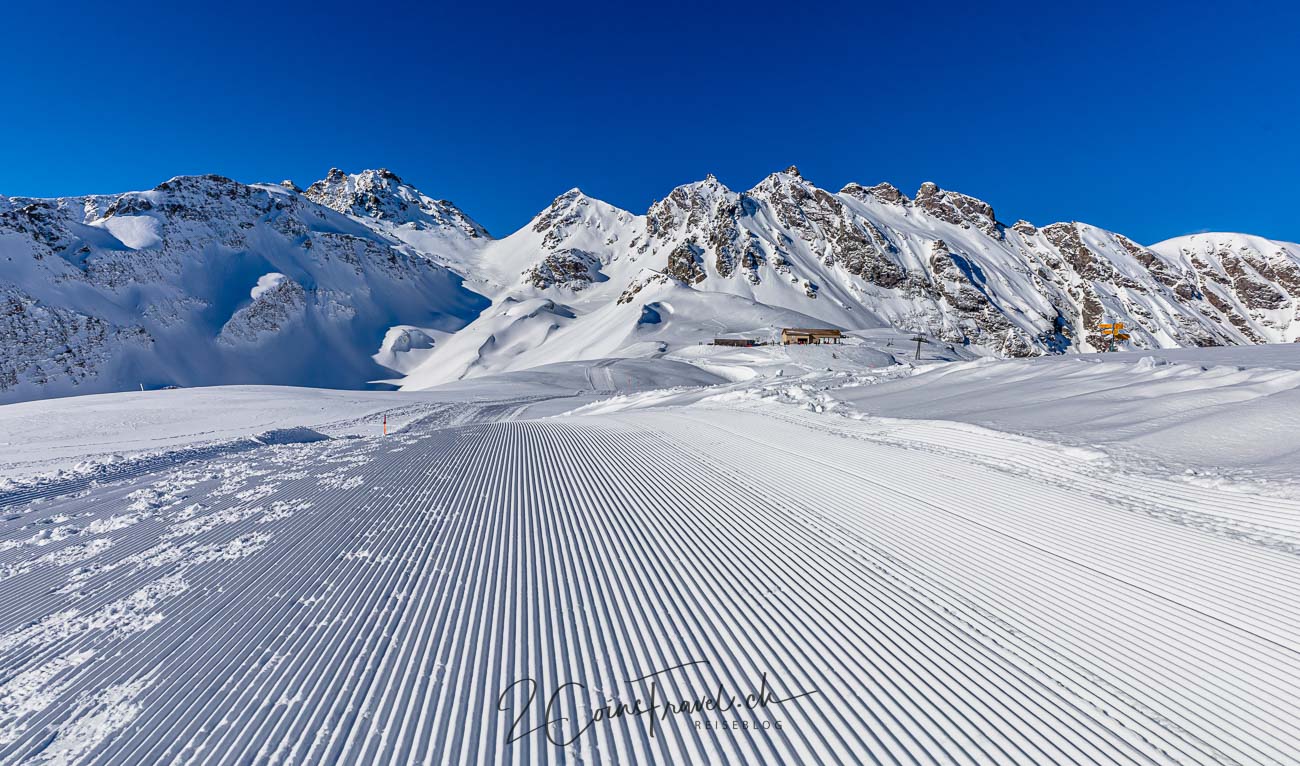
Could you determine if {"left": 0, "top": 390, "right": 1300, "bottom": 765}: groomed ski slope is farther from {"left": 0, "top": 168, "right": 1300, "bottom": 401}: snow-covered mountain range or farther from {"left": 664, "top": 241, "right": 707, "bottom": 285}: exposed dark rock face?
{"left": 664, "top": 241, "right": 707, "bottom": 285}: exposed dark rock face

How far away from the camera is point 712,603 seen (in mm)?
4906

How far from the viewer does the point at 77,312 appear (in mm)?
85938

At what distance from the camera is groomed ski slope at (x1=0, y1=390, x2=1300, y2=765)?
10.7 ft

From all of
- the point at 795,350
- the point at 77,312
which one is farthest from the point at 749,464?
the point at 77,312

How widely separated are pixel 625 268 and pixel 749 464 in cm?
17176

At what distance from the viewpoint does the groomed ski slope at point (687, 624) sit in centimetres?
327

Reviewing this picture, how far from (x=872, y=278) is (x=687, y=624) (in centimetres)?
15652

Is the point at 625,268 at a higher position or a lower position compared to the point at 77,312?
higher

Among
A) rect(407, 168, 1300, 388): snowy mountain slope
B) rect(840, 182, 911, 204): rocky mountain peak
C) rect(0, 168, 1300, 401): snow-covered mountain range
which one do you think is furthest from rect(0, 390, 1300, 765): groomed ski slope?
rect(840, 182, 911, 204): rocky mountain peak

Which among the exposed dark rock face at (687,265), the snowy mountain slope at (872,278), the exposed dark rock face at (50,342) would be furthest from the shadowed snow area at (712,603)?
the exposed dark rock face at (687,265)

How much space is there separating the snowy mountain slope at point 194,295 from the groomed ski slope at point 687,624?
103316 millimetres

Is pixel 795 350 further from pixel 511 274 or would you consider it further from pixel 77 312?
pixel 511 274

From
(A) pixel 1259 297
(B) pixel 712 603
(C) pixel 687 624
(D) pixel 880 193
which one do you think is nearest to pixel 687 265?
(D) pixel 880 193

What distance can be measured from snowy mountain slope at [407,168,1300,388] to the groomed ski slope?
280ft
